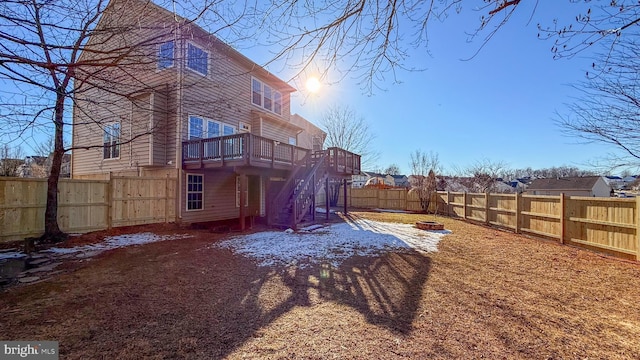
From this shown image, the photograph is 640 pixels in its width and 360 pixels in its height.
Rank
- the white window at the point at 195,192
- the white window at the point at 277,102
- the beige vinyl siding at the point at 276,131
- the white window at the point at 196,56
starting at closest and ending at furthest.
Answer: the white window at the point at 196,56 → the white window at the point at 195,192 → the beige vinyl siding at the point at 276,131 → the white window at the point at 277,102

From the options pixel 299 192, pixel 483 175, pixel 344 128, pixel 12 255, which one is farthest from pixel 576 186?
pixel 12 255

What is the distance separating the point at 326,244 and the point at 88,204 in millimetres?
7490

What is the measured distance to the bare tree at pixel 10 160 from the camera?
15437mm

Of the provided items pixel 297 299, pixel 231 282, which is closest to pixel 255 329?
pixel 297 299

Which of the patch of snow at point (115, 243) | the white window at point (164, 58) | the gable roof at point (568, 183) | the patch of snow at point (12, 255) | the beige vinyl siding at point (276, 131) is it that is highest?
the beige vinyl siding at point (276, 131)

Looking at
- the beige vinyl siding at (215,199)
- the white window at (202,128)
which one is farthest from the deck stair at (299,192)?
the white window at (202,128)

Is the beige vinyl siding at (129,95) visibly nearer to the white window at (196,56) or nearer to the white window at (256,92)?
the white window at (196,56)

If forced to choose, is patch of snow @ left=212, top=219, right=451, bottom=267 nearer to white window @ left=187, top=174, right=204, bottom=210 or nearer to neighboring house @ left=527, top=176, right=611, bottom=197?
white window @ left=187, top=174, right=204, bottom=210

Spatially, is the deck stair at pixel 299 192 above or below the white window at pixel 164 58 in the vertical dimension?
below

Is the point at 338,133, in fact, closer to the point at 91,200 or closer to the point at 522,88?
the point at 522,88

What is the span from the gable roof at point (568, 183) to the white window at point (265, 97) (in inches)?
1556

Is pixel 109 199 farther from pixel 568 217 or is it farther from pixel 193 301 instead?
pixel 568 217

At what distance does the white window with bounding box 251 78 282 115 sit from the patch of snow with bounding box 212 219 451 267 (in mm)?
7626

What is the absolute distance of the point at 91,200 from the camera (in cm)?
838
